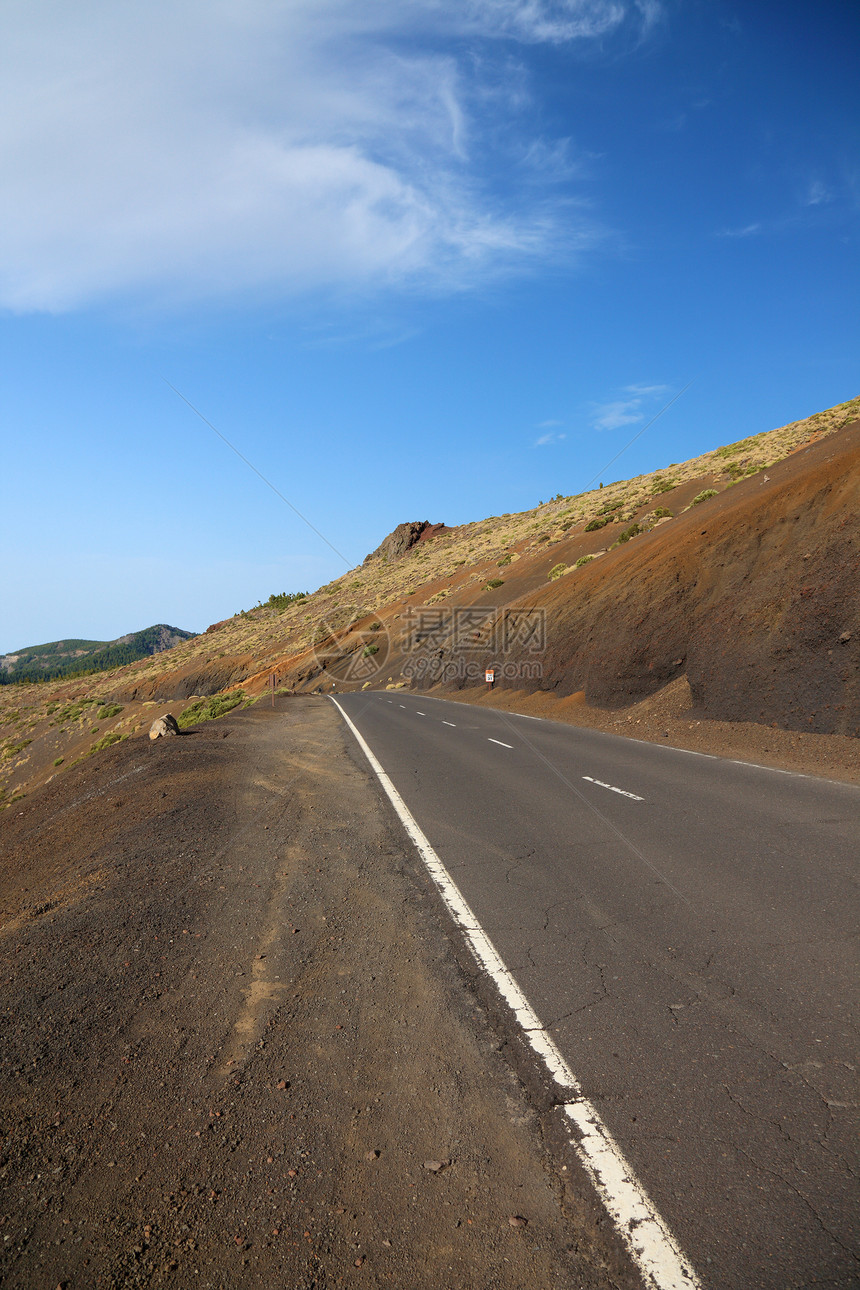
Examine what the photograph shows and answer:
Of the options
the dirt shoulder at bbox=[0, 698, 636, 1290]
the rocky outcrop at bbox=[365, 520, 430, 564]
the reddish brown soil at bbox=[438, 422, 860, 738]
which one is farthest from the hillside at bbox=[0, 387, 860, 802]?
the rocky outcrop at bbox=[365, 520, 430, 564]

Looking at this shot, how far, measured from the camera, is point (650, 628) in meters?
22.7

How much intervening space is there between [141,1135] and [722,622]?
1867 centimetres

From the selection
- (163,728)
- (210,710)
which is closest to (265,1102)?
(163,728)

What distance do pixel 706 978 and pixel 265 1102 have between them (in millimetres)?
2659

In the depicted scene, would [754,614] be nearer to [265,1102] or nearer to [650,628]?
[650,628]

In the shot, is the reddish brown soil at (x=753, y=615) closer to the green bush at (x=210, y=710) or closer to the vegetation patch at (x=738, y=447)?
the green bush at (x=210, y=710)

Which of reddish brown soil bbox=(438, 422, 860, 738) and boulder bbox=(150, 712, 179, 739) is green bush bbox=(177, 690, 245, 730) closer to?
boulder bbox=(150, 712, 179, 739)

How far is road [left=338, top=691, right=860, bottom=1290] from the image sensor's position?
98.7 inches

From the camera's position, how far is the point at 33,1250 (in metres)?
2.40

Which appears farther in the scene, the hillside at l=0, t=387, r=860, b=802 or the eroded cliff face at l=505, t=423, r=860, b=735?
the hillside at l=0, t=387, r=860, b=802

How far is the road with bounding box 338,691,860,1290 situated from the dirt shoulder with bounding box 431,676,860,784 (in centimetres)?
249

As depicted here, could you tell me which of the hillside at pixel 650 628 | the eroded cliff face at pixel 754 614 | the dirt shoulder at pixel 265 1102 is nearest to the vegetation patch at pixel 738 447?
the hillside at pixel 650 628

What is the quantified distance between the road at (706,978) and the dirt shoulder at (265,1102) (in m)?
0.44

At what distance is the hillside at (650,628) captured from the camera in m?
15.5
